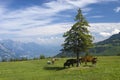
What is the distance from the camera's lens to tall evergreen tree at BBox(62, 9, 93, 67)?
66.1 meters

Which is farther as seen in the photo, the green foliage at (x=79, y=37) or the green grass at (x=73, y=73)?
the green foliage at (x=79, y=37)

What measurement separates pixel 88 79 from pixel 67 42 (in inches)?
1172

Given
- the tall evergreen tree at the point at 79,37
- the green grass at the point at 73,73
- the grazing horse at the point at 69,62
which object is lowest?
the green grass at the point at 73,73

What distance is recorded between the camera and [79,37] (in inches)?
2598

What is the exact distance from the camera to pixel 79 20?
67125mm

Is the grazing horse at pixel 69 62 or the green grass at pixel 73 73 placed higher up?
the grazing horse at pixel 69 62

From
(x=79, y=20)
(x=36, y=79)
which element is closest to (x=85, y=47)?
(x=79, y=20)

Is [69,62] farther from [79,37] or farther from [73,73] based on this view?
[73,73]

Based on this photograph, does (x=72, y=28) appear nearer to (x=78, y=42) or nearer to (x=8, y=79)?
(x=78, y=42)

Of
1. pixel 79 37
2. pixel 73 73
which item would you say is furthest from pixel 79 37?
pixel 73 73

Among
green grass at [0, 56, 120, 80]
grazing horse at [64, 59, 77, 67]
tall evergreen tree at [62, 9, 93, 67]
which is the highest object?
tall evergreen tree at [62, 9, 93, 67]

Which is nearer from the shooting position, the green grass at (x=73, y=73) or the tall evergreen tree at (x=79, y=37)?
the green grass at (x=73, y=73)

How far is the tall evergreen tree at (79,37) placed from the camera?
66.1m

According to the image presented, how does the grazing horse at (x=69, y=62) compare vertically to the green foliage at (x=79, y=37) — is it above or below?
below
